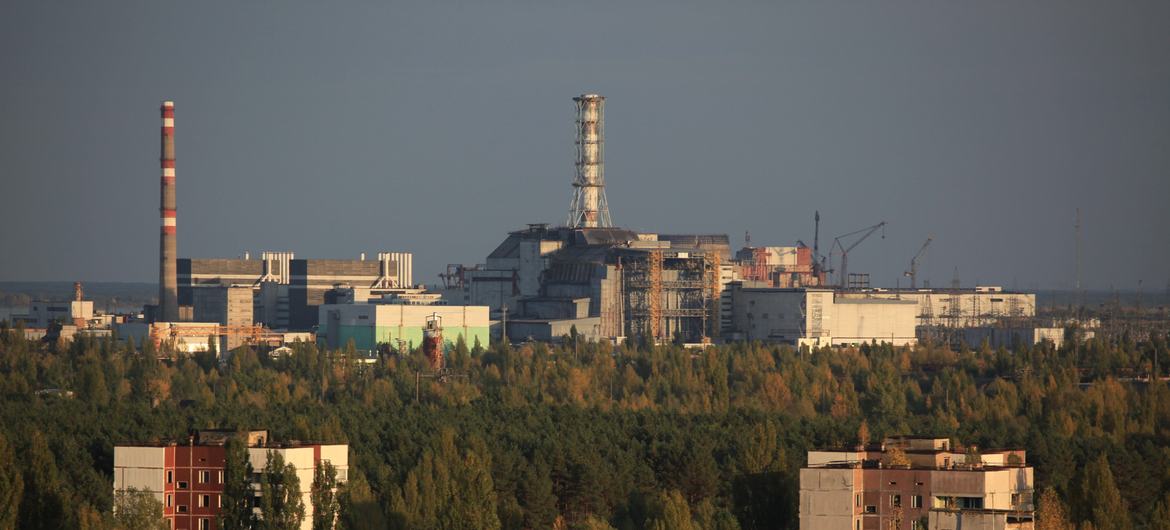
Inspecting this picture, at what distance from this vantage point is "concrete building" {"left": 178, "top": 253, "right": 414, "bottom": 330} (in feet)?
407

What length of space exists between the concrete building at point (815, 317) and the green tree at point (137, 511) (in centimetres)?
6048

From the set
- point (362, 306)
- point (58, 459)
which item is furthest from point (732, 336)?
point (58, 459)

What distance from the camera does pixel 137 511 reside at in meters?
47.3

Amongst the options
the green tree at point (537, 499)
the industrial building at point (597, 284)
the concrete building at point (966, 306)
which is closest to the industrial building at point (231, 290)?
the industrial building at point (597, 284)

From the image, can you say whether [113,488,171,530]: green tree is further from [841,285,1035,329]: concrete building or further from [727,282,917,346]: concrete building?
[841,285,1035,329]: concrete building

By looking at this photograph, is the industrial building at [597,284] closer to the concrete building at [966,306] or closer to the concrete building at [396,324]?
the concrete building at [396,324]

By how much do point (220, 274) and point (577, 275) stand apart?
2653 centimetres

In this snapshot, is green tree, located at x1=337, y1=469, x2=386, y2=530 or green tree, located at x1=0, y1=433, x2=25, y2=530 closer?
green tree, located at x1=0, y1=433, x2=25, y2=530

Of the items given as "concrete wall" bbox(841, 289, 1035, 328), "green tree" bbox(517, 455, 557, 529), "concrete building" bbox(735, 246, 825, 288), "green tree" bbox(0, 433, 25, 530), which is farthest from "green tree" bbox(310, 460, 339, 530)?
"concrete building" bbox(735, 246, 825, 288)

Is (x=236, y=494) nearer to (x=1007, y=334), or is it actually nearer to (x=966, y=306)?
(x=1007, y=334)

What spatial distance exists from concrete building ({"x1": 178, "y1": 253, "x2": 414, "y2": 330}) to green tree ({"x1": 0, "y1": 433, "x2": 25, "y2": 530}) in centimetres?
7215

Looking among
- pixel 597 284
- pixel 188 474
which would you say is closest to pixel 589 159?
pixel 597 284

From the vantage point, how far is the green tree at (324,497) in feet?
157

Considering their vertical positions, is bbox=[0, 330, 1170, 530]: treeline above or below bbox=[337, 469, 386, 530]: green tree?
above
